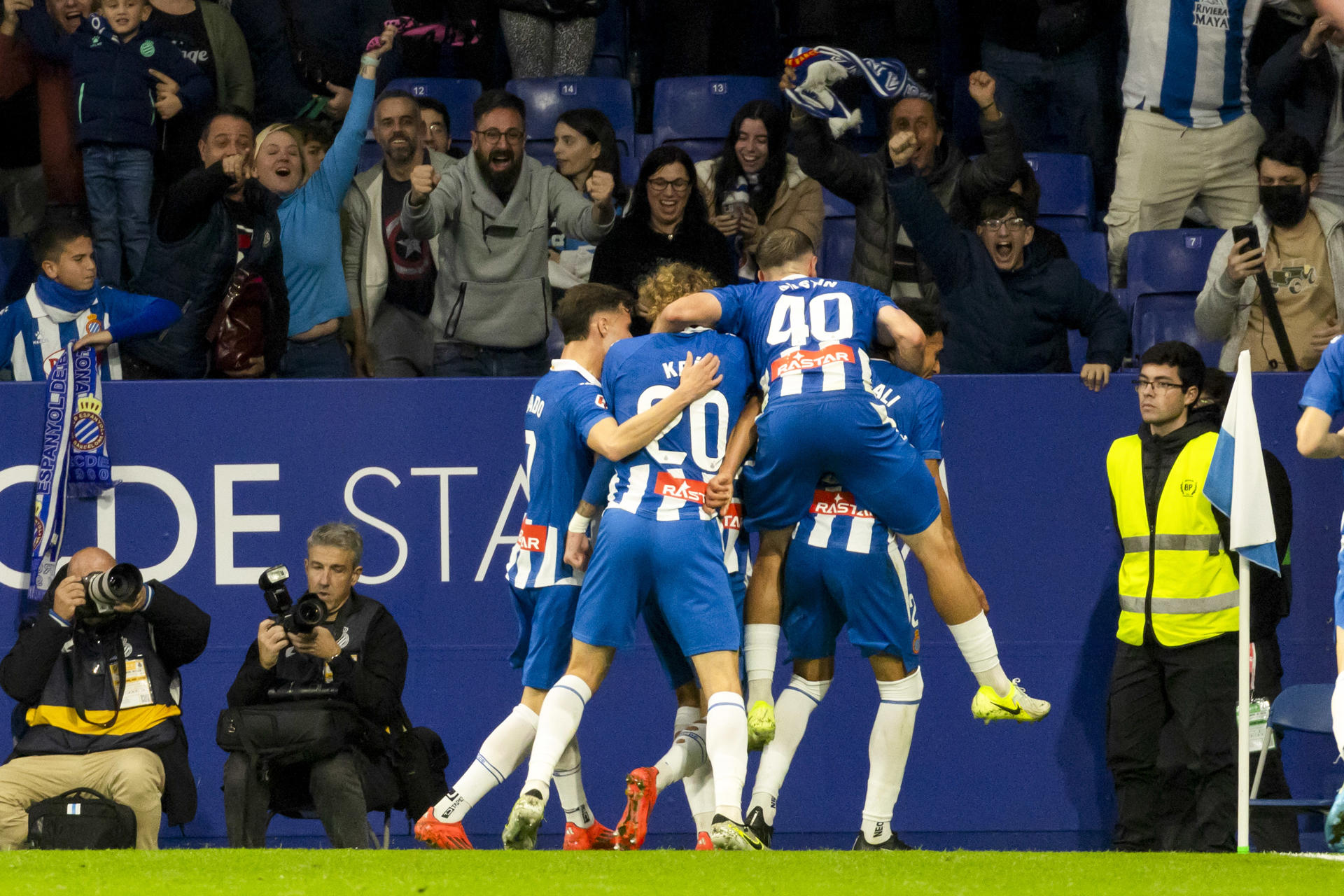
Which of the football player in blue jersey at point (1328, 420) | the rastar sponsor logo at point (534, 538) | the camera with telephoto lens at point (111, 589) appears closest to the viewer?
the football player in blue jersey at point (1328, 420)

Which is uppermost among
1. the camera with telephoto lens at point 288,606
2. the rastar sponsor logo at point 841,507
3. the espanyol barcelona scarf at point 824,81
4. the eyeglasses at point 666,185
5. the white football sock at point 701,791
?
the espanyol barcelona scarf at point 824,81

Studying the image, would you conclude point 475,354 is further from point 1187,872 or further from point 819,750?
point 1187,872

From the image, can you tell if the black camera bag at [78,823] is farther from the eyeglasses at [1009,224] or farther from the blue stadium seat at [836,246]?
the eyeglasses at [1009,224]

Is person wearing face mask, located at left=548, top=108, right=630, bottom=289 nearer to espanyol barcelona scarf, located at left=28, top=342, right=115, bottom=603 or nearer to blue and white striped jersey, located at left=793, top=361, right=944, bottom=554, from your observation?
espanyol barcelona scarf, located at left=28, top=342, right=115, bottom=603

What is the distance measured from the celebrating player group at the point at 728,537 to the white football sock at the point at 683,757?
0.04ft

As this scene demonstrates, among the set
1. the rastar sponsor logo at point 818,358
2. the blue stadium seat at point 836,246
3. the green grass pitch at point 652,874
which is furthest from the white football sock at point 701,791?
the blue stadium seat at point 836,246

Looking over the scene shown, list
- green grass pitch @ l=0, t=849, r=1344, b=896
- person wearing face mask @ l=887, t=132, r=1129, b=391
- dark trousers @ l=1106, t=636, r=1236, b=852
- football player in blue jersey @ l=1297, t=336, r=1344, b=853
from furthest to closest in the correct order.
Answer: person wearing face mask @ l=887, t=132, r=1129, b=391 < dark trousers @ l=1106, t=636, r=1236, b=852 < football player in blue jersey @ l=1297, t=336, r=1344, b=853 < green grass pitch @ l=0, t=849, r=1344, b=896

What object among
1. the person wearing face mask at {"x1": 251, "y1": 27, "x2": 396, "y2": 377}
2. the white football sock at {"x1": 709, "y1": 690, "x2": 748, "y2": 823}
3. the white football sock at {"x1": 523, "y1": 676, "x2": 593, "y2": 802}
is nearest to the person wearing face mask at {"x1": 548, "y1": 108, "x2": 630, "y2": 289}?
the person wearing face mask at {"x1": 251, "y1": 27, "x2": 396, "y2": 377}

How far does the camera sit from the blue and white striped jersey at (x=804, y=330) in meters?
6.27

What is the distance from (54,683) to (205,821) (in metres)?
1.20

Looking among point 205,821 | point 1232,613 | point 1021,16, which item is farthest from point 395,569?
point 1021,16

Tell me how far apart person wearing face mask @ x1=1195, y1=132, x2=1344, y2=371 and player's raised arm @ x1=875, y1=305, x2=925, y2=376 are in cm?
263

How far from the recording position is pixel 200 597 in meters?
7.96

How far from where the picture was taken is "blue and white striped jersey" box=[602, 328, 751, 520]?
609 cm
